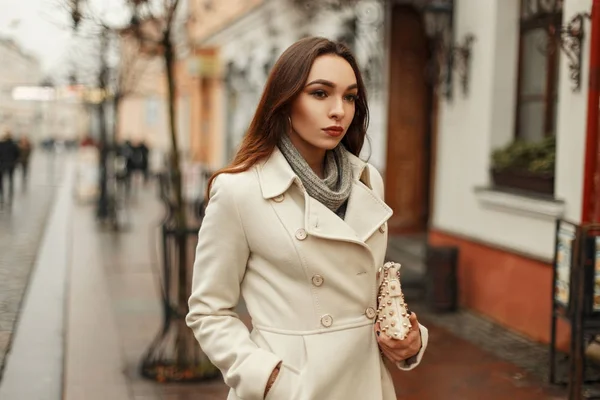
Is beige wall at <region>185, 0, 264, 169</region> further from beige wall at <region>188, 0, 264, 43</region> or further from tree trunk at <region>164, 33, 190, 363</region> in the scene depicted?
tree trunk at <region>164, 33, 190, 363</region>

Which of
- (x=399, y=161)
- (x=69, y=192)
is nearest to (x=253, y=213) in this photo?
(x=399, y=161)

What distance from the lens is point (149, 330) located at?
8.39 meters

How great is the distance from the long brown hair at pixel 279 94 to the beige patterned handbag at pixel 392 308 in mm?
519

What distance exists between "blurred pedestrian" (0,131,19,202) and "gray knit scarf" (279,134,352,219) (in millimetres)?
4190

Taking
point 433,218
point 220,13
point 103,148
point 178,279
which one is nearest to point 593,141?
point 178,279

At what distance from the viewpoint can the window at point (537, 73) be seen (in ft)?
27.1

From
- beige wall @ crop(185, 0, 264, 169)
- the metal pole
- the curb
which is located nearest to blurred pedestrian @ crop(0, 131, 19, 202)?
the curb

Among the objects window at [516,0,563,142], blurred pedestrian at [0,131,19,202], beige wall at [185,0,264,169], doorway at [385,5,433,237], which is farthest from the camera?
beige wall at [185,0,264,169]

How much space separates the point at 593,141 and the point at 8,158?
15.4 ft

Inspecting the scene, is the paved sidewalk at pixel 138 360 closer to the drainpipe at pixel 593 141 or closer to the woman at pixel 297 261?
the drainpipe at pixel 593 141

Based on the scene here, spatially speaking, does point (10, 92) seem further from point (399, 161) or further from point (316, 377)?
point (399, 161)

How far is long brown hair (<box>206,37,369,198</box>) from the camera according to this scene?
2.56 meters

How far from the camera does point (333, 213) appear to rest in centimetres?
255

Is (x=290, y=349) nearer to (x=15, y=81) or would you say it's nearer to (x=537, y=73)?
(x=15, y=81)
